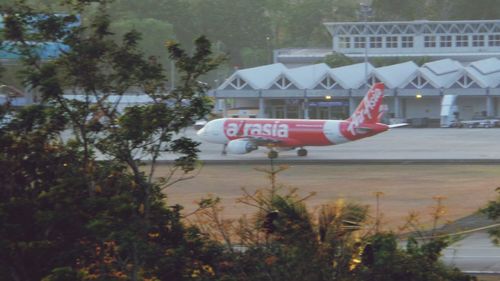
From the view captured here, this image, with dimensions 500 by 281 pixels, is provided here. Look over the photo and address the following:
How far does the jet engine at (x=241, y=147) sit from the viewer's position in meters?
60.7

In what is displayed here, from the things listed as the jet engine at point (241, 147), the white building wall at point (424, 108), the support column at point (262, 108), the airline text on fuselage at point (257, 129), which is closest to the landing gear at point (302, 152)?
the airline text on fuselage at point (257, 129)

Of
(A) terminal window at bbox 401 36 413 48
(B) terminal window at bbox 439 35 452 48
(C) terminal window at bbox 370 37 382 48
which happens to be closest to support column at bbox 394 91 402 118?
(C) terminal window at bbox 370 37 382 48

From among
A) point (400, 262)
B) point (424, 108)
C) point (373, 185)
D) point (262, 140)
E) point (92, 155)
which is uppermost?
point (424, 108)

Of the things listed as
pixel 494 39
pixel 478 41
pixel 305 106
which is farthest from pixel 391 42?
pixel 305 106

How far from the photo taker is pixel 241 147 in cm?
6072

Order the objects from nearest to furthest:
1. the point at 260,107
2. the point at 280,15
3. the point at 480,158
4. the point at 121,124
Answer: the point at 121,124, the point at 480,158, the point at 260,107, the point at 280,15

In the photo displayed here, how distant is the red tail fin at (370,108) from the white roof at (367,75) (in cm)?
2668

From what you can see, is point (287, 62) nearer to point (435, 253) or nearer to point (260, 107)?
point (260, 107)

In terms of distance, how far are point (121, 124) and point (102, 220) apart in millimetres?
1353

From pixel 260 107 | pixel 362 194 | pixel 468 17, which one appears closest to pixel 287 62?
pixel 260 107

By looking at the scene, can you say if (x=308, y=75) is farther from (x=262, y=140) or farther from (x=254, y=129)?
(x=262, y=140)

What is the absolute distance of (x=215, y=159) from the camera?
59750 millimetres

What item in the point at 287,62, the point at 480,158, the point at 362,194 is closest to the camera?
the point at 362,194

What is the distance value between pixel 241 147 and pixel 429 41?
60263 mm
